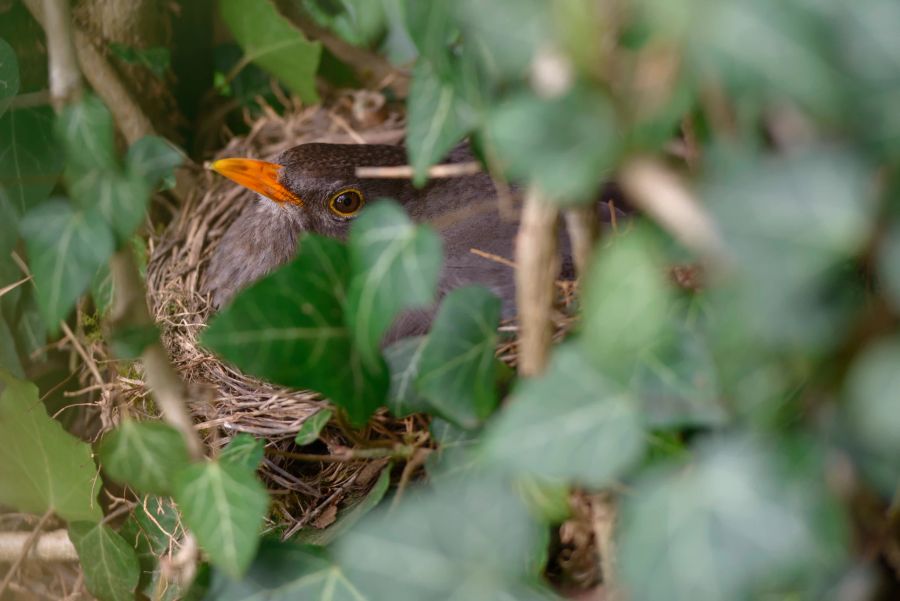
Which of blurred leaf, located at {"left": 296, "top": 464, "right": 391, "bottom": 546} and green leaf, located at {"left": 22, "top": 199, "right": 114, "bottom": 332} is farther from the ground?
green leaf, located at {"left": 22, "top": 199, "right": 114, "bottom": 332}

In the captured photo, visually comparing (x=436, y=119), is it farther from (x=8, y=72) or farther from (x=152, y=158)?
(x=8, y=72)

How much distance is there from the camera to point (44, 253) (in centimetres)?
93

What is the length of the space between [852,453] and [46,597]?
5.27 ft

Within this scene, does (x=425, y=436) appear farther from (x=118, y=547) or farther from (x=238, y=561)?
(x=118, y=547)

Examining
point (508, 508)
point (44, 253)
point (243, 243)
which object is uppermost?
point (44, 253)

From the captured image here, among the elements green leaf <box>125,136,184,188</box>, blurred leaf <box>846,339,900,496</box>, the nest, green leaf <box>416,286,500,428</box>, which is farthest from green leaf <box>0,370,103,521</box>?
blurred leaf <box>846,339,900,496</box>

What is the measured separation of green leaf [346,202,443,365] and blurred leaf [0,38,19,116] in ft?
2.86

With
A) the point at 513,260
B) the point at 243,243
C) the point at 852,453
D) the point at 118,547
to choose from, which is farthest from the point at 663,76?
the point at 243,243

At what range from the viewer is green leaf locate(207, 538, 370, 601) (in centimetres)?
92

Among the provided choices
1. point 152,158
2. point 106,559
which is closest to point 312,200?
point 106,559

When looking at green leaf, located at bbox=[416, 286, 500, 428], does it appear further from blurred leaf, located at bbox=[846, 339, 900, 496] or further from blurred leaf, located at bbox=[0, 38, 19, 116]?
blurred leaf, located at bbox=[0, 38, 19, 116]

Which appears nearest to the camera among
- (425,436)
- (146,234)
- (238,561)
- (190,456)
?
(238,561)

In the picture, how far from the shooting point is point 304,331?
2.99ft

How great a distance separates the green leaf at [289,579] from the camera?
0.92 m
